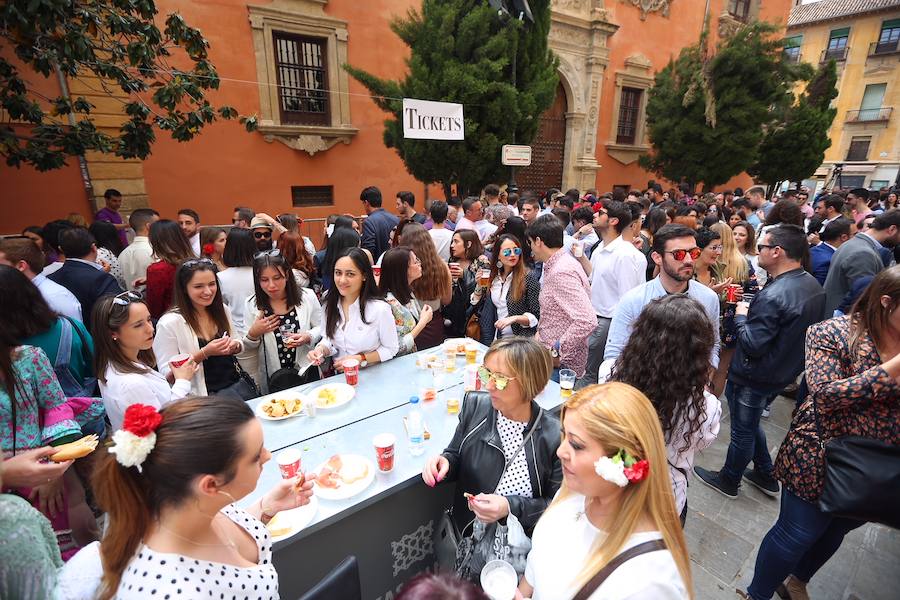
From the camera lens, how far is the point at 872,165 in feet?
91.9

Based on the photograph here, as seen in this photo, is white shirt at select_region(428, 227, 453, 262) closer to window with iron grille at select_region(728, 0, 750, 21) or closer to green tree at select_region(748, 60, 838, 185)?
green tree at select_region(748, 60, 838, 185)

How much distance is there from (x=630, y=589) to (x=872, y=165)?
4065 cm

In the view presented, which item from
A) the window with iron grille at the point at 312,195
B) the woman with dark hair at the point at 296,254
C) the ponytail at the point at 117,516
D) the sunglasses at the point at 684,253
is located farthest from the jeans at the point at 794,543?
the window with iron grille at the point at 312,195

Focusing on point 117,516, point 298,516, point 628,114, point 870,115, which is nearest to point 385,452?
point 298,516

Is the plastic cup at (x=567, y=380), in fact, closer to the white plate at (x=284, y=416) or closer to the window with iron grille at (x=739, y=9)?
the white plate at (x=284, y=416)

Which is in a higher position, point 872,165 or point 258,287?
point 872,165

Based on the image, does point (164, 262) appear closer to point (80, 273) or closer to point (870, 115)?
point (80, 273)

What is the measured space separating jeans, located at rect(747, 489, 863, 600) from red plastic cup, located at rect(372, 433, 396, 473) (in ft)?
7.39

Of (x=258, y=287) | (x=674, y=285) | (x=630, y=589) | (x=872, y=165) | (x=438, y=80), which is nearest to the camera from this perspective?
(x=630, y=589)

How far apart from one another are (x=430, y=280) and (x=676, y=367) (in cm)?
280

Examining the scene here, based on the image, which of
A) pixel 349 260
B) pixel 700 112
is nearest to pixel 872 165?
pixel 700 112

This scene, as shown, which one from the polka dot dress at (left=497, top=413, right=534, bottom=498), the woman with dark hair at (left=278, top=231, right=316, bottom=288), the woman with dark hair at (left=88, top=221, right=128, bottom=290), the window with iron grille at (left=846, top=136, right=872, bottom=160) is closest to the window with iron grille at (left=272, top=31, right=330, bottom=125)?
the woman with dark hair at (left=88, top=221, right=128, bottom=290)

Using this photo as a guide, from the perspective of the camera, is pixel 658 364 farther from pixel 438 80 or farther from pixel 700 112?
pixel 700 112

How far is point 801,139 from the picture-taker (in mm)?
15250
